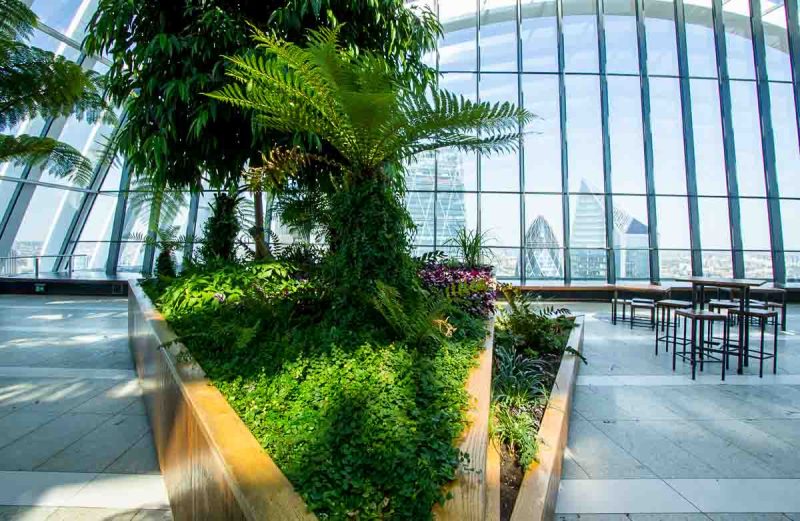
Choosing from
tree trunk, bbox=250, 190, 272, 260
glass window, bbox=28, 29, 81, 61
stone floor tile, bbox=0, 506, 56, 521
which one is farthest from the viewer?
glass window, bbox=28, 29, 81, 61

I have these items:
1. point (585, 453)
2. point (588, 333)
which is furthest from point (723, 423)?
point (588, 333)

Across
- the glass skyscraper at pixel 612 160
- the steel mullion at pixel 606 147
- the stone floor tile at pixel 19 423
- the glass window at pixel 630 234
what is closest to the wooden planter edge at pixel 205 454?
the stone floor tile at pixel 19 423

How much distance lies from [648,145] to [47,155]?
36.6 ft

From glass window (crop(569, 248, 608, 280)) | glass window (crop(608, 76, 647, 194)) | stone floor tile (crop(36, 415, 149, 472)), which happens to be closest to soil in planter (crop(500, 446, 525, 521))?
stone floor tile (crop(36, 415, 149, 472))

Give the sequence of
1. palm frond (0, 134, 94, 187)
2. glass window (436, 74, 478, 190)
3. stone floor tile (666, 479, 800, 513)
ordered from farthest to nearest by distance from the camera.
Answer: glass window (436, 74, 478, 190), palm frond (0, 134, 94, 187), stone floor tile (666, 479, 800, 513)

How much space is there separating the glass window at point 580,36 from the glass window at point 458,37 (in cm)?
219

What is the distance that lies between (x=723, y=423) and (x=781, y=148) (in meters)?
10.7

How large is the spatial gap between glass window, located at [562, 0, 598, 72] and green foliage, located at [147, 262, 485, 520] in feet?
33.9

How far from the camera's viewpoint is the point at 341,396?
1.79 m

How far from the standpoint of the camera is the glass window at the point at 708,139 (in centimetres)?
1088

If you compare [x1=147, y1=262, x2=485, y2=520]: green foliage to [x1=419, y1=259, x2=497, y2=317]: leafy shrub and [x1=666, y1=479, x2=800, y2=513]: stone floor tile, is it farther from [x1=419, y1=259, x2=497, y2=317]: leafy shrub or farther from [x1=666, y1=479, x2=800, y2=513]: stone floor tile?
[x1=666, y1=479, x2=800, y2=513]: stone floor tile

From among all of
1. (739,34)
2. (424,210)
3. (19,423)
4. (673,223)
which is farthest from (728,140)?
(19,423)

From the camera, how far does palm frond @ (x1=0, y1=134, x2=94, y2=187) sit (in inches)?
186

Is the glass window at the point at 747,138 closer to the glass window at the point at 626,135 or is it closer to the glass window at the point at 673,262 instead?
the glass window at the point at 673,262
